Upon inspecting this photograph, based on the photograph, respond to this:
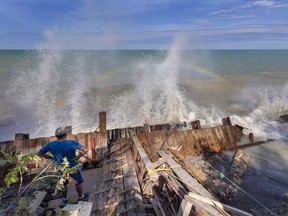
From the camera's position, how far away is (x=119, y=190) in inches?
251

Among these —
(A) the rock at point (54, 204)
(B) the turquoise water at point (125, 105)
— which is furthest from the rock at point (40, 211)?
(B) the turquoise water at point (125, 105)

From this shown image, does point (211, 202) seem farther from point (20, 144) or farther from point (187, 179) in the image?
point (20, 144)

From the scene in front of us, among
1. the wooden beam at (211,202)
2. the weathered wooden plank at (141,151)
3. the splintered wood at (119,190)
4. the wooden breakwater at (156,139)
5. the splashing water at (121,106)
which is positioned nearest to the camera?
the wooden beam at (211,202)

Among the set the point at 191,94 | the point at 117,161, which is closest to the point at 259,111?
the point at 191,94

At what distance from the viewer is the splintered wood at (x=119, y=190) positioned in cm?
560

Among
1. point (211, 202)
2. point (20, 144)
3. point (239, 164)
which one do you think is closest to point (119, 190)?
point (211, 202)

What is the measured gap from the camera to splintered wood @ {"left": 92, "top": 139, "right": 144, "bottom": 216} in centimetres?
560

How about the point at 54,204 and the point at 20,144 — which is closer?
the point at 54,204

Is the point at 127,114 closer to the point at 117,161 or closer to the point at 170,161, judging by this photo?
the point at 117,161

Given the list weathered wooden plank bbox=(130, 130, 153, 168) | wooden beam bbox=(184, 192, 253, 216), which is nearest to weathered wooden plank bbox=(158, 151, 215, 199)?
wooden beam bbox=(184, 192, 253, 216)

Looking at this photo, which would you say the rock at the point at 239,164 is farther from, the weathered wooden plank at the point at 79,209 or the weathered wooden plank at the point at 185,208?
the weathered wooden plank at the point at 79,209

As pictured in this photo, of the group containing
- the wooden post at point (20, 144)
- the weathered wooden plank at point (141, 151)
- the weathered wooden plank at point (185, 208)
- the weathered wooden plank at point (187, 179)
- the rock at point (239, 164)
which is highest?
the wooden post at point (20, 144)

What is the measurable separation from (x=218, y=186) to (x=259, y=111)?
13940mm

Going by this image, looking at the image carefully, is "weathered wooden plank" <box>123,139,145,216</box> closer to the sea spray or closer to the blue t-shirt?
the blue t-shirt
